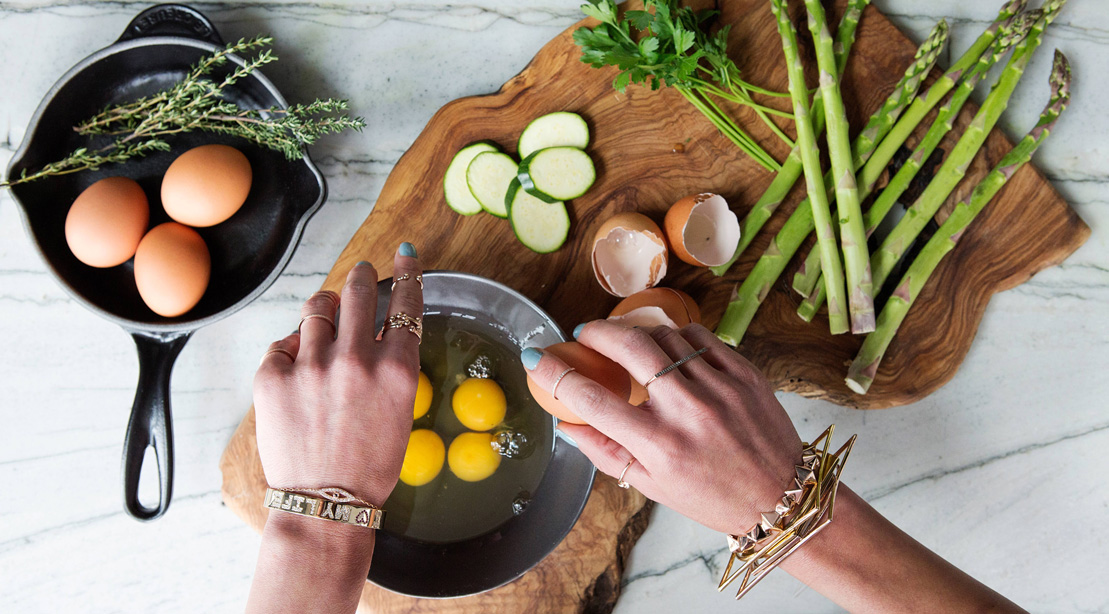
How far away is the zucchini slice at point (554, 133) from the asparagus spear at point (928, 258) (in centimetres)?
87

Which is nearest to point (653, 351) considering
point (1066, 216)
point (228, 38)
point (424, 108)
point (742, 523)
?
point (742, 523)

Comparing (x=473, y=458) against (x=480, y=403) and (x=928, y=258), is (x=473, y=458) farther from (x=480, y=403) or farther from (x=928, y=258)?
(x=928, y=258)

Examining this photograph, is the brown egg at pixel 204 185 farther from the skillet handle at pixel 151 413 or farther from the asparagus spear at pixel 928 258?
the asparagus spear at pixel 928 258

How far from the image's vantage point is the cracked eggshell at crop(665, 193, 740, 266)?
1509 mm

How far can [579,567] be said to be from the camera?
158 cm

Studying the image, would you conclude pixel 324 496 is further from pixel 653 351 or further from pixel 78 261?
pixel 78 261

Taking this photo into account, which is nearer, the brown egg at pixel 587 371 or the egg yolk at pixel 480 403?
the brown egg at pixel 587 371

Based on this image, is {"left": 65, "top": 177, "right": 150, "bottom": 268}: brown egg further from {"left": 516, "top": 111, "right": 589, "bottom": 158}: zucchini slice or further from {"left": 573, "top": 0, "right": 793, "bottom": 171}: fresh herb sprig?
{"left": 573, "top": 0, "right": 793, "bottom": 171}: fresh herb sprig

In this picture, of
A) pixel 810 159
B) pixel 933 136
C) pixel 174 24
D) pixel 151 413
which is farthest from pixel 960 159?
pixel 151 413

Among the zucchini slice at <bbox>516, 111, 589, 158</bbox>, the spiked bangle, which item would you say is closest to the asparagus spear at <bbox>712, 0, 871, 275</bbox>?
the zucchini slice at <bbox>516, 111, 589, 158</bbox>

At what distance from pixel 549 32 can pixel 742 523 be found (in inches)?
53.3

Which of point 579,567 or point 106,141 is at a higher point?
point 106,141

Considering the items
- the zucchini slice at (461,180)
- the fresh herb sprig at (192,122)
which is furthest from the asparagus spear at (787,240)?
the fresh herb sprig at (192,122)

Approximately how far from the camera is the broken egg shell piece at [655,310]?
1.33 meters
